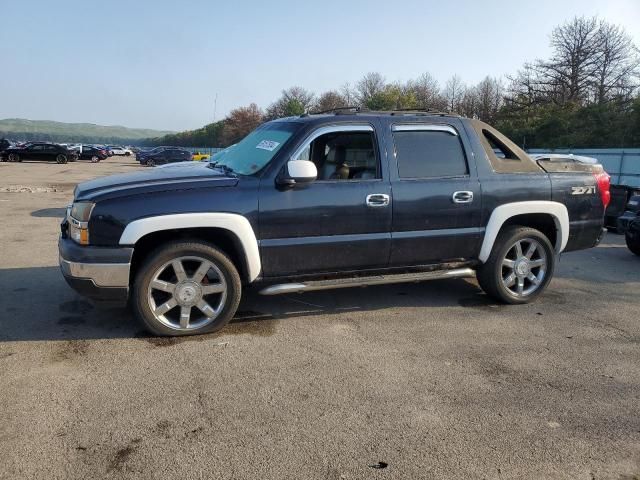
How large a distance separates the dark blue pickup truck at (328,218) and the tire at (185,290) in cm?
1

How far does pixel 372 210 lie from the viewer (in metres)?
4.63

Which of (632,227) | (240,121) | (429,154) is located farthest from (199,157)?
(240,121)

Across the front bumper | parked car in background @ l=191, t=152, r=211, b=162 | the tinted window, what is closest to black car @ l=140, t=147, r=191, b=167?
parked car in background @ l=191, t=152, r=211, b=162

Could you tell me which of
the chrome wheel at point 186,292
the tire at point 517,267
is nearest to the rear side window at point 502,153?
the tire at point 517,267

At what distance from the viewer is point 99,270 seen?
158 inches

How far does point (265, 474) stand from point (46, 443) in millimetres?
1218

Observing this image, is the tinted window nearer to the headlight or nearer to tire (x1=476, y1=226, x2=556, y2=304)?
tire (x1=476, y1=226, x2=556, y2=304)

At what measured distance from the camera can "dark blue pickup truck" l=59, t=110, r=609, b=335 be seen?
4121mm

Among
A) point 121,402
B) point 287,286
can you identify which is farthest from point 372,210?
point 121,402

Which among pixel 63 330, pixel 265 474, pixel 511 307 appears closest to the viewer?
pixel 265 474

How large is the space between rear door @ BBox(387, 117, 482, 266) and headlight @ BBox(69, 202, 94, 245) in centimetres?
256

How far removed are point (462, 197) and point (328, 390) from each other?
242cm

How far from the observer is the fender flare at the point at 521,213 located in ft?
16.8

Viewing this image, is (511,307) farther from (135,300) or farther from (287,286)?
(135,300)
